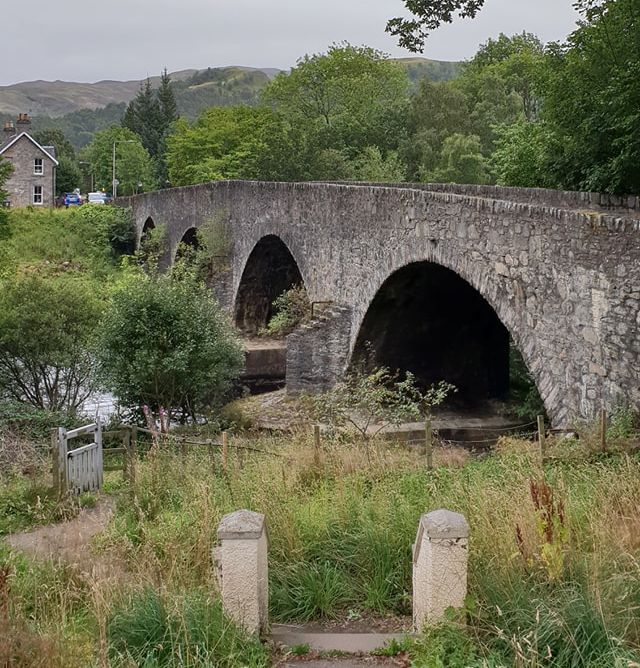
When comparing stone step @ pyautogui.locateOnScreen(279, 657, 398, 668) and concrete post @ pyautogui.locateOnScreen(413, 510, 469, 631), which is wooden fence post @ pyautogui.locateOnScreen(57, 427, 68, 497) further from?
concrete post @ pyautogui.locateOnScreen(413, 510, 469, 631)

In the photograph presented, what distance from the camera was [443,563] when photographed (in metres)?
4.45

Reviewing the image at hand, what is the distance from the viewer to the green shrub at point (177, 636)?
13.7 feet

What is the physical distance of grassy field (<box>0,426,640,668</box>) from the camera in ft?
13.5

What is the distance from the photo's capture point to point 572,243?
9.35 m

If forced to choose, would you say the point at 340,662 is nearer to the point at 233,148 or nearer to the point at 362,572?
the point at 362,572

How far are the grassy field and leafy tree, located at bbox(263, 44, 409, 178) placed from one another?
36.0m

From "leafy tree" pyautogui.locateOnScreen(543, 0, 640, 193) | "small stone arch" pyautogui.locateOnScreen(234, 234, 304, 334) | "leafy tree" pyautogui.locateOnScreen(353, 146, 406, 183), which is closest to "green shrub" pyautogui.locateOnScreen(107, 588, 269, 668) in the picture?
"leafy tree" pyautogui.locateOnScreen(543, 0, 640, 193)

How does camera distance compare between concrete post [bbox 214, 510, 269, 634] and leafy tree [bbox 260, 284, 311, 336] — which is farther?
leafy tree [bbox 260, 284, 311, 336]

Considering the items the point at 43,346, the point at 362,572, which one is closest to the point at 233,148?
the point at 43,346

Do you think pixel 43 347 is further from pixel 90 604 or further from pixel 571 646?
pixel 571 646

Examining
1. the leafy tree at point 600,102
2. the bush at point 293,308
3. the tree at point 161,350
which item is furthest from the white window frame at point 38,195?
the leafy tree at point 600,102

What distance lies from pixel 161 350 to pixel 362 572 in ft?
37.7

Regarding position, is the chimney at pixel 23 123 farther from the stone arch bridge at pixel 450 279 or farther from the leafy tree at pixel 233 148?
the stone arch bridge at pixel 450 279

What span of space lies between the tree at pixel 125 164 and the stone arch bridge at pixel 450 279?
125 ft
